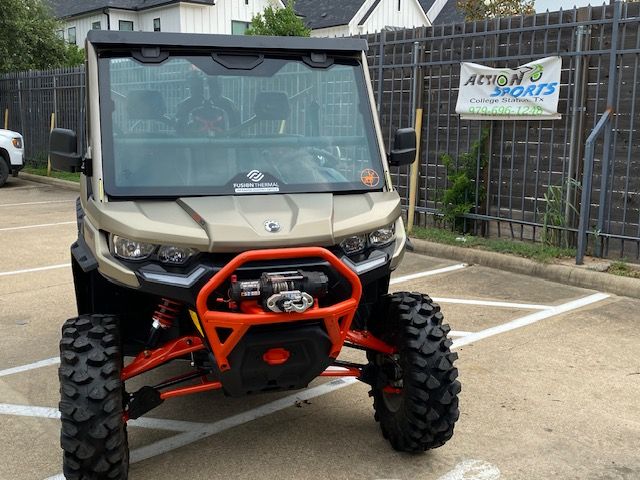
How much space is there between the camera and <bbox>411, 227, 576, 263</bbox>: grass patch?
8094 mm

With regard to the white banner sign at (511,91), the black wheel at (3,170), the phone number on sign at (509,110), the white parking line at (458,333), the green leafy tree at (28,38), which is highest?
the green leafy tree at (28,38)

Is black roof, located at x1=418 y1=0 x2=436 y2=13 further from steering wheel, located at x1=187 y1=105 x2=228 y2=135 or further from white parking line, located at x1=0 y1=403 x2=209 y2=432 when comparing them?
white parking line, located at x1=0 y1=403 x2=209 y2=432

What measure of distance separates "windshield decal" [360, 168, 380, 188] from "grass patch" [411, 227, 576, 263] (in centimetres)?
449

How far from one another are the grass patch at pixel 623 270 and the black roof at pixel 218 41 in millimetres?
4574

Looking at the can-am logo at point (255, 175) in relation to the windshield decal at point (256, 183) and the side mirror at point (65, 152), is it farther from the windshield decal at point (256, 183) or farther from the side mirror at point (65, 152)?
the side mirror at point (65, 152)

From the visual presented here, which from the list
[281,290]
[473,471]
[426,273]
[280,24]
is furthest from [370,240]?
[280,24]

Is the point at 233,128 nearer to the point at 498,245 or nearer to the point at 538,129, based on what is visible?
the point at 498,245

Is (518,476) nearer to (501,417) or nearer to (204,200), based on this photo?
(501,417)

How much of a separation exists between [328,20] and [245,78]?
1385 inches

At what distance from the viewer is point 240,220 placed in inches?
131

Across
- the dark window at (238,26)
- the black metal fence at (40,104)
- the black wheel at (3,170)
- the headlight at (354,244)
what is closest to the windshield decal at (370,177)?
the headlight at (354,244)

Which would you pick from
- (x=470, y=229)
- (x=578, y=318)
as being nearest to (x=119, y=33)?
(x=578, y=318)

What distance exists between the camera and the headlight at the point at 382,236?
11.8 feet

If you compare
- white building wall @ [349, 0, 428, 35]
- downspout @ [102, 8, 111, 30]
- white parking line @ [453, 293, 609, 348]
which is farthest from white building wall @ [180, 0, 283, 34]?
white parking line @ [453, 293, 609, 348]
